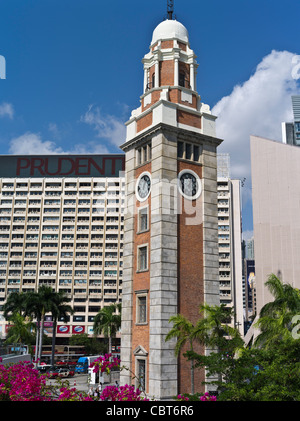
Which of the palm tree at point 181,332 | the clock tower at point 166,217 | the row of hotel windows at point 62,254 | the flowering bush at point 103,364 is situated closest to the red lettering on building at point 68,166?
the row of hotel windows at point 62,254

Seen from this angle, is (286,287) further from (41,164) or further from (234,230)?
(41,164)

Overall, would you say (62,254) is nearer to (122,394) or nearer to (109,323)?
(109,323)

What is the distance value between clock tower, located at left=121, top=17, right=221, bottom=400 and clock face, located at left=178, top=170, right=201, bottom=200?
68 mm

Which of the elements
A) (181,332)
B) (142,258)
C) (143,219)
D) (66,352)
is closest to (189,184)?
(143,219)

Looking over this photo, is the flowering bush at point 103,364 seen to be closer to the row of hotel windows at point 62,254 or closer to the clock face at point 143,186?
the clock face at point 143,186

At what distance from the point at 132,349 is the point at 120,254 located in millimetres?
69679

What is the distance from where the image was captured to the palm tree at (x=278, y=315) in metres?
23.3

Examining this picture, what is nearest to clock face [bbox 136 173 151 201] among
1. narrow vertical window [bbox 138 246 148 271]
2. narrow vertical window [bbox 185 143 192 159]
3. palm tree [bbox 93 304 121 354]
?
narrow vertical window [bbox 185 143 192 159]

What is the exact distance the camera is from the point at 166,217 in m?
28.6

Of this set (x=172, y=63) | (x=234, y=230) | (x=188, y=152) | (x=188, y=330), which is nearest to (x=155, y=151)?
A: (x=188, y=152)

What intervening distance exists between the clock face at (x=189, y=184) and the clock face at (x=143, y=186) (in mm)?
2134

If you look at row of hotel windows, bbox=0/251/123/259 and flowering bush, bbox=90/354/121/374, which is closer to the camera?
flowering bush, bbox=90/354/121/374

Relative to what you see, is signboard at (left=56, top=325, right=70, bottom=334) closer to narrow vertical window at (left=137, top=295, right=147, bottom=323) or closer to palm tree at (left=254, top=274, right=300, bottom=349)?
narrow vertical window at (left=137, top=295, right=147, bottom=323)

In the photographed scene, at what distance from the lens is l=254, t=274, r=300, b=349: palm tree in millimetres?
23253
